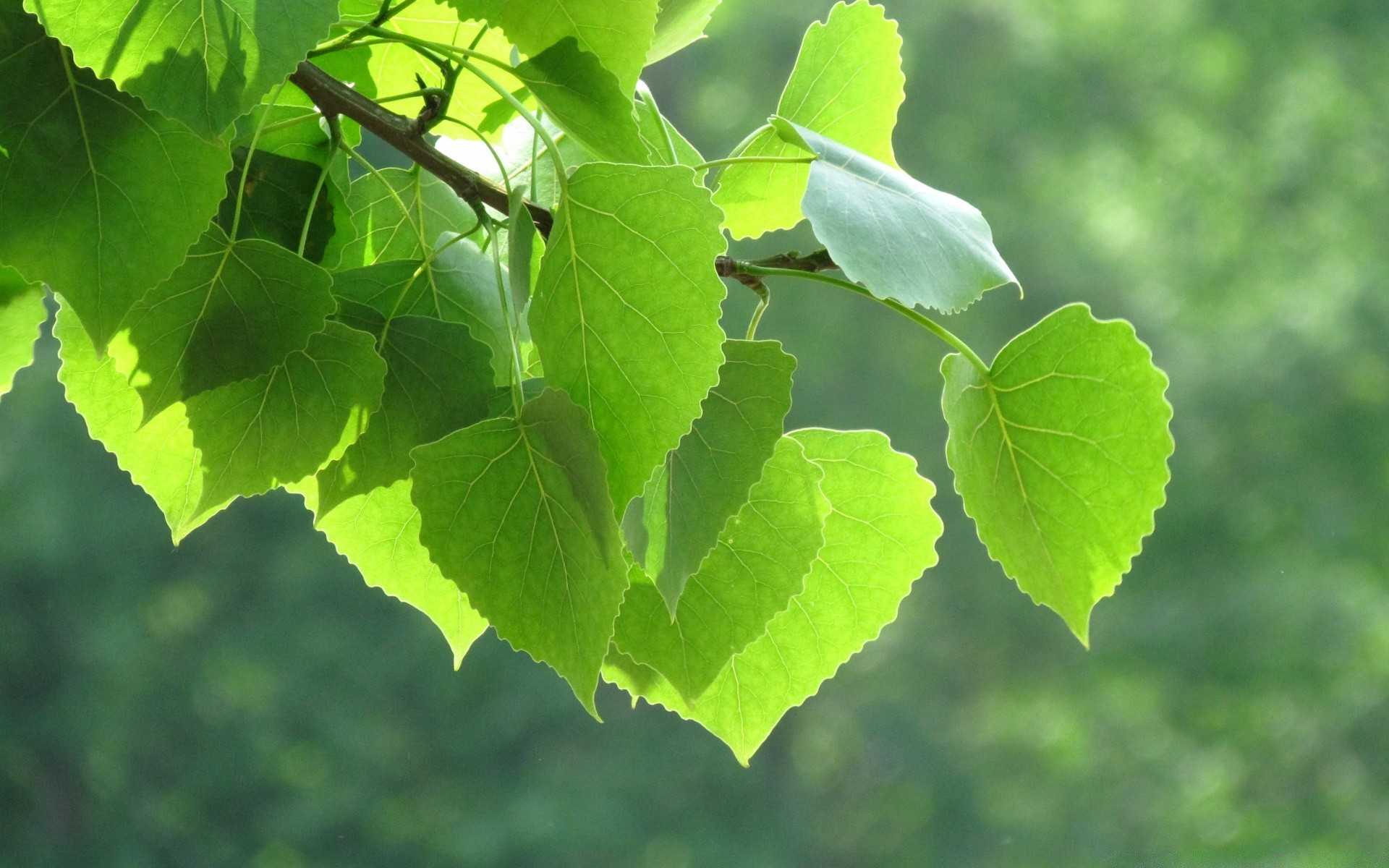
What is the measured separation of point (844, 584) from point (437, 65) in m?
0.16

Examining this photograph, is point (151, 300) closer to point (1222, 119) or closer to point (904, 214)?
point (904, 214)

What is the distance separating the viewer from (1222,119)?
4.24 m

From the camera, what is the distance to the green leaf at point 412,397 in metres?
0.28

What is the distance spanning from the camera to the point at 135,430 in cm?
29

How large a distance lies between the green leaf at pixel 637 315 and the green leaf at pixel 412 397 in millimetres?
37

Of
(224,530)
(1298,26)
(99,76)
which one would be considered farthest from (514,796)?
(99,76)

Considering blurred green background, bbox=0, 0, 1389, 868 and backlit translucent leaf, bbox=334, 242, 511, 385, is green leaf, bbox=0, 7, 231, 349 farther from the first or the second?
blurred green background, bbox=0, 0, 1389, 868

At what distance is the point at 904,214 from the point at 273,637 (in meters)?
3.55

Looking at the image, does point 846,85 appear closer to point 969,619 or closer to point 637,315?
point 637,315

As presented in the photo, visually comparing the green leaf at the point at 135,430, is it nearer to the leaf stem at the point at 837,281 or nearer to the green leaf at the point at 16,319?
the green leaf at the point at 16,319

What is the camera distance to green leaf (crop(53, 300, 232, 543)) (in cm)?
29

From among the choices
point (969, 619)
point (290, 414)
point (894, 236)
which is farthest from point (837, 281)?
point (969, 619)

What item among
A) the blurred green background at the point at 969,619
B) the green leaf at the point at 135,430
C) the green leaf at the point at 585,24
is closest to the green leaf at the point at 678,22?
the green leaf at the point at 585,24

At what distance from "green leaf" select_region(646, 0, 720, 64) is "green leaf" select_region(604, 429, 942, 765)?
0.34 feet
